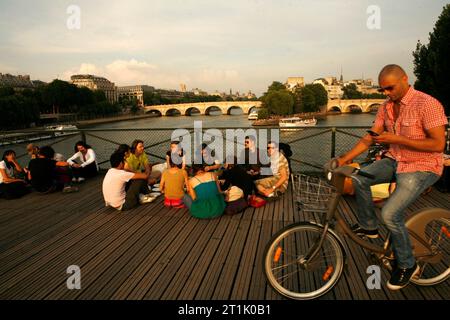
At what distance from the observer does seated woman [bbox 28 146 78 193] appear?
20.1 feet

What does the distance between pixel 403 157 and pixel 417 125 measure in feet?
0.89

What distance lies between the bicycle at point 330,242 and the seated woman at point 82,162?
609cm

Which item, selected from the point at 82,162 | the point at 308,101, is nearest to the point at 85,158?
the point at 82,162

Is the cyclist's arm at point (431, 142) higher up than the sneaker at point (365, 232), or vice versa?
the cyclist's arm at point (431, 142)

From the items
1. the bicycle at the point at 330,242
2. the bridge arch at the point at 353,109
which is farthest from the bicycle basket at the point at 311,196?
the bridge arch at the point at 353,109

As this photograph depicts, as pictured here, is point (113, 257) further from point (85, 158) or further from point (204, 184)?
point (85, 158)

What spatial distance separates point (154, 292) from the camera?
2.77 metres

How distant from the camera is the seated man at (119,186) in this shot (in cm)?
503

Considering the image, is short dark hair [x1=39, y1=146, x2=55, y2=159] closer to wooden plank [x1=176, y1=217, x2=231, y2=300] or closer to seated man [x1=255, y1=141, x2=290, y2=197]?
wooden plank [x1=176, y1=217, x2=231, y2=300]

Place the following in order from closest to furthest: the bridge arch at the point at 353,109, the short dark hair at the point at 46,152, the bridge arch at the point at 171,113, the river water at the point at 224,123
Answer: the short dark hair at the point at 46,152 → the river water at the point at 224,123 → the bridge arch at the point at 353,109 → the bridge arch at the point at 171,113

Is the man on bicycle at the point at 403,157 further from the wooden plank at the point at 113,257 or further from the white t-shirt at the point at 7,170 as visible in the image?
the white t-shirt at the point at 7,170

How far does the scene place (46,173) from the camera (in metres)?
6.22
